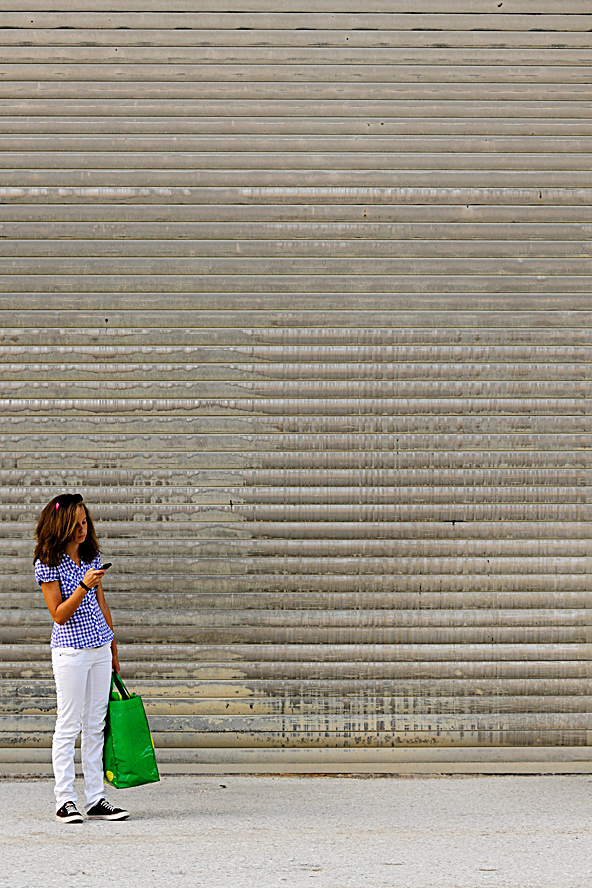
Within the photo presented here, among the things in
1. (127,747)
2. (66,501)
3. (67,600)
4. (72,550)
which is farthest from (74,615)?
(127,747)

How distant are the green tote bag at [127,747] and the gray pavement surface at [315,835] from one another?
0.25 meters

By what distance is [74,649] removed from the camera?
4.34m

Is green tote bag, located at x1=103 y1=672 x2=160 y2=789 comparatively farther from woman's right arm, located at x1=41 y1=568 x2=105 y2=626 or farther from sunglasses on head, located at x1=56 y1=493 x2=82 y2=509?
sunglasses on head, located at x1=56 y1=493 x2=82 y2=509

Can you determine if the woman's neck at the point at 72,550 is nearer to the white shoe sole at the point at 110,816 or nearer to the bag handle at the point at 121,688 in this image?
the bag handle at the point at 121,688

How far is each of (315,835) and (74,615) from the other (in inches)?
62.8

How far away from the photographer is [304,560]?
5633 mm

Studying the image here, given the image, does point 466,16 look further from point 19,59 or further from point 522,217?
point 19,59

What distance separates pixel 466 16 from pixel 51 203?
3.04 m

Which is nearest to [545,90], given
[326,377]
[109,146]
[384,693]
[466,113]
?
[466,113]

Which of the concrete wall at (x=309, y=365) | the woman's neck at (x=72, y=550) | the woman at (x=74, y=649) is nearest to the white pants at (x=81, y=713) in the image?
the woman at (x=74, y=649)

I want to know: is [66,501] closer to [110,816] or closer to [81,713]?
[81,713]

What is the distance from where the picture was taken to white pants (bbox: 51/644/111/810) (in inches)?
172

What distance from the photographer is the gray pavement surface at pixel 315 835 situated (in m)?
3.74

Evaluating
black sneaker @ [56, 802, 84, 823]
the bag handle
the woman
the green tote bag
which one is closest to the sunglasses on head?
the woman
